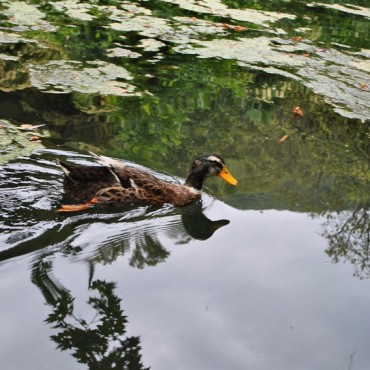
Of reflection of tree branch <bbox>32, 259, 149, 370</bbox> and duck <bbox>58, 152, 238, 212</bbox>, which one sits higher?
reflection of tree branch <bbox>32, 259, 149, 370</bbox>

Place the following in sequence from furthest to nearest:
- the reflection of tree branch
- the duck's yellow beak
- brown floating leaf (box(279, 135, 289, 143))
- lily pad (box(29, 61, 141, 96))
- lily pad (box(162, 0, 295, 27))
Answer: lily pad (box(162, 0, 295, 27))
lily pad (box(29, 61, 141, 96))
brown floating leaf (box(279, 135, 289, 143))
the duck's yellow beak
the reflection of tree branch

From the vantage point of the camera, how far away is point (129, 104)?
845 centimetres

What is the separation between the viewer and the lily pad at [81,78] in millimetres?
8492

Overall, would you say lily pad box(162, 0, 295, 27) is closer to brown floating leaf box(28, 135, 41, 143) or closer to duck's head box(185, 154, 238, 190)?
brown floating leaf box(28, 135, 41, 143)

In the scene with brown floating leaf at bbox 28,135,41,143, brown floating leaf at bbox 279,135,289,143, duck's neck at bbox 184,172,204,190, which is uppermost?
duck's neck at bbox 184,172,204,190

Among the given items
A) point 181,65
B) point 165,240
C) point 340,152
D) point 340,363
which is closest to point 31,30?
point 181,65

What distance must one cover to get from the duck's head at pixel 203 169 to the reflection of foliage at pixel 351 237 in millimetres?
1188

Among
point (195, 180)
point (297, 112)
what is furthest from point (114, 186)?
point (297, 112)

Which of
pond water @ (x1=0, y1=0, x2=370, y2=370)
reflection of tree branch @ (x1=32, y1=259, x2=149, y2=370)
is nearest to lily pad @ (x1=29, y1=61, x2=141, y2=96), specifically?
pond water @ (x1=0, y1=0, x2=370, y2=370)

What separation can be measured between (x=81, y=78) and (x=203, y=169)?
2927 millimetres

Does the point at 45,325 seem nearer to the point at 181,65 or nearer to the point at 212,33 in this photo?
the point at 181,65

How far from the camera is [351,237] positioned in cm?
612

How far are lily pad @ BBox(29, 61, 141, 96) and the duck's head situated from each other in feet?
7.52

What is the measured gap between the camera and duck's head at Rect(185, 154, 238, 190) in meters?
6.64
